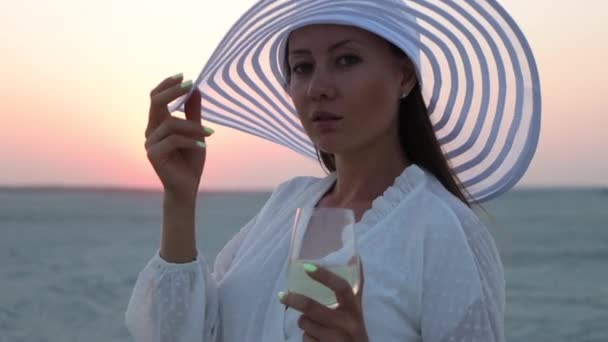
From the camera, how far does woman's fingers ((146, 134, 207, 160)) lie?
9.11 feet

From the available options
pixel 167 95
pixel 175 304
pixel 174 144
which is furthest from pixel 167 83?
pixel 175 304

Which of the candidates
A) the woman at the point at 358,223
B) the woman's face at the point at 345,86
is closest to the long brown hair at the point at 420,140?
the woman at the point at 358,223

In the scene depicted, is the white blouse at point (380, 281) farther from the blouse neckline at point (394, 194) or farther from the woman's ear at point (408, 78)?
the woman's ear at point (408, 78)

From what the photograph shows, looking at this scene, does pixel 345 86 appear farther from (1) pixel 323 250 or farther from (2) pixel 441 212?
(1) pixel 323 250

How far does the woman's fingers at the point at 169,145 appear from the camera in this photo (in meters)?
2.78

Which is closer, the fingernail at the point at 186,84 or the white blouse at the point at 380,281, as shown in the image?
the white blouse at the point at 380,281

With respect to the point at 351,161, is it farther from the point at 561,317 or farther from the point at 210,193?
the point at 210,193

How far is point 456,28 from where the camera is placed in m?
2.97

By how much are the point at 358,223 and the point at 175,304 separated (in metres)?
0.64

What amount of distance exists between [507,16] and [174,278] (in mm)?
1308

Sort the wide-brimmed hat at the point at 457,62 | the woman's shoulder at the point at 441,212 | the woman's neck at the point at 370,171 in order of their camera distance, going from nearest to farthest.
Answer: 1. the woman's shoulder at the point at 441,212
2. the wide-brimmed hat at the point at 457,62
3. the woman's neck at the point at 370,171

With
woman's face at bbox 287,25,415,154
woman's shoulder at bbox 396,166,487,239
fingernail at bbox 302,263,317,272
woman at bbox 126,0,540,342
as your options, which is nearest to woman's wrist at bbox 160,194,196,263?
woman at bbox 126,0,540,342

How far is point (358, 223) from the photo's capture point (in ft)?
9.33

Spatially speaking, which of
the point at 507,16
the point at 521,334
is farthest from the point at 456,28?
the point at 521,334
